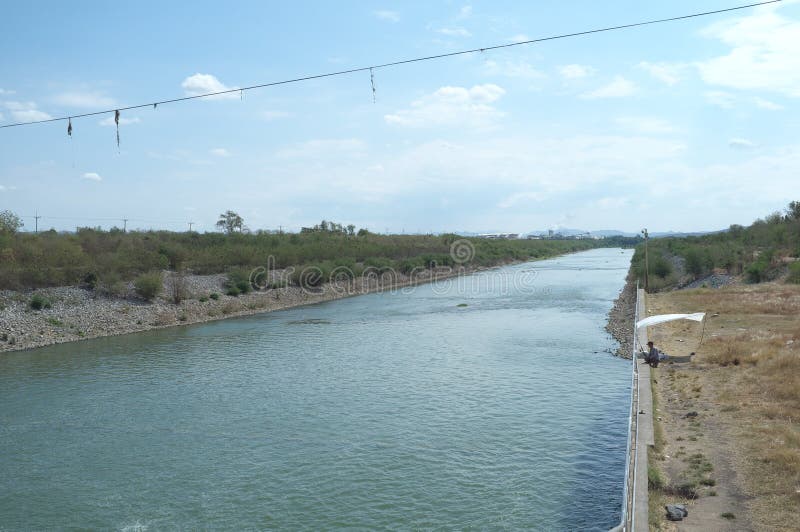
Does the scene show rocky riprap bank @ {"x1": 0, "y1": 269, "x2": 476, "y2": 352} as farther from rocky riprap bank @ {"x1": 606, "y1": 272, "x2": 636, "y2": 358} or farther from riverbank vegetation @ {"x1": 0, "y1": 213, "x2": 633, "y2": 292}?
rocky riprap bank @ {"x1": 606, "y1": 272, "x2": 636, "y2": 358}

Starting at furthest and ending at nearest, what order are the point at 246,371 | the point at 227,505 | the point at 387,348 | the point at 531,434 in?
the point at 387,348 < the point at 246,371 < the point at 531,434 < the point at 227,505

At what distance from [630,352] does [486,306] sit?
62.1 ft

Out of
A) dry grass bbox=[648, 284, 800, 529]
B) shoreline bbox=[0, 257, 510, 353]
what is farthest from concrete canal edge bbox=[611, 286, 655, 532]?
shoreline bbox=[0, 257, 510, 353]

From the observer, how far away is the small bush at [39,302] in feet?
102

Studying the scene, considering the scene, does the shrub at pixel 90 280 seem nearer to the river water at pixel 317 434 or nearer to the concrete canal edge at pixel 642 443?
the river water at pixel 317 434

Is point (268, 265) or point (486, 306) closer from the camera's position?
point (486, 306)

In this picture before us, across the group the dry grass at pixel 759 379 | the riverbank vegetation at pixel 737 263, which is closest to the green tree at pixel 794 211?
the riverbank vegetation at pixel 737 263

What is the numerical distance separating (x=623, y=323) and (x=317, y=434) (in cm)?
2106

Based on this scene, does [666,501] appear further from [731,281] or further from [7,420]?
[731,281]

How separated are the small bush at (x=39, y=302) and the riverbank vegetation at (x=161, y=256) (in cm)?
203

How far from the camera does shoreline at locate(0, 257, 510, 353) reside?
94.2 feet

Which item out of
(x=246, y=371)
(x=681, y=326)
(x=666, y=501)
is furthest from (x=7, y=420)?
(x=681, y=326)

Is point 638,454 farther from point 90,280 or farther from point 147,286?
point 90,280

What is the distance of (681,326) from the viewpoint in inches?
949
